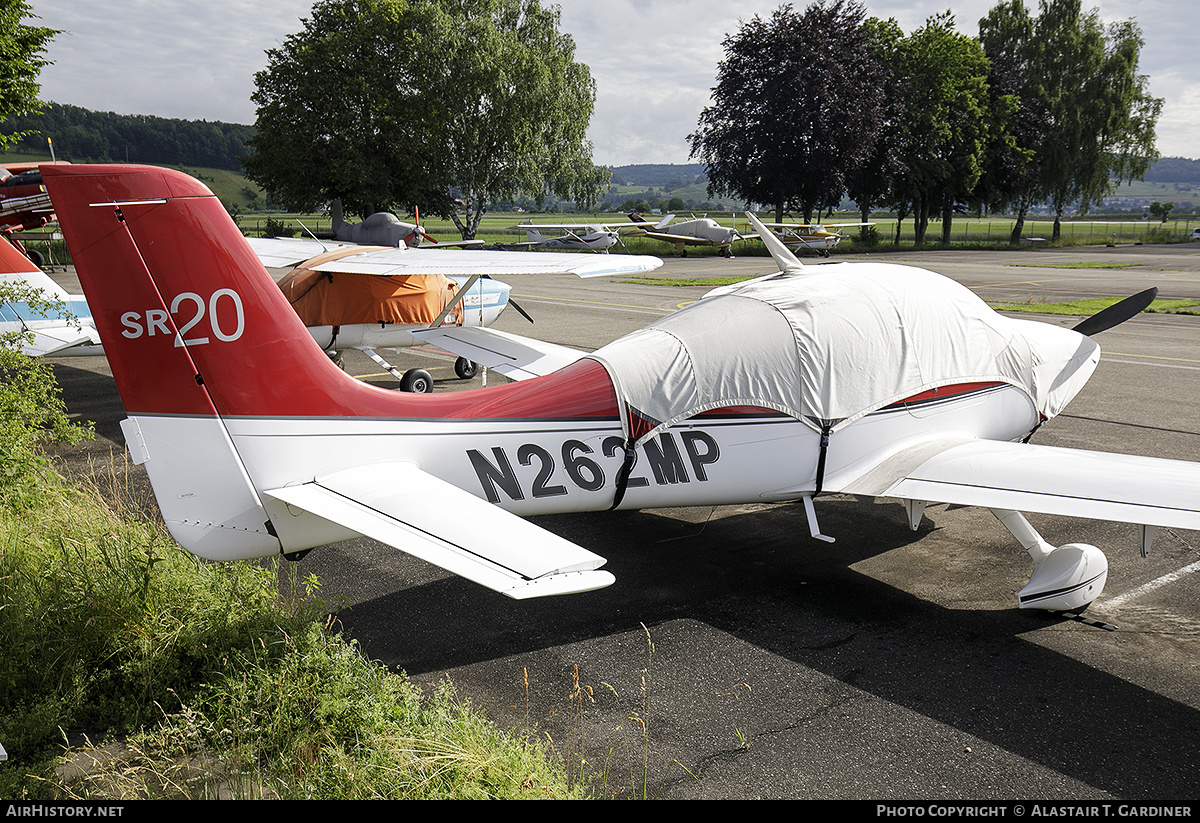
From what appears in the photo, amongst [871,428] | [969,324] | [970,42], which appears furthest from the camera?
[970,42]

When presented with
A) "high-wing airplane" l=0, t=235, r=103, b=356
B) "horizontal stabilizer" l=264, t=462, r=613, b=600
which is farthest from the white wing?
"horizontal stabilizer" l=264, t=462, r=613, b=600

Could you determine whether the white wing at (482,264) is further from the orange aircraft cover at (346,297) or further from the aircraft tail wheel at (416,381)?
the aircraft tail wheel at (416,381)

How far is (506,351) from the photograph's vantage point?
10.2 meters

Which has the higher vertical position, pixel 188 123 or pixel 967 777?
pixel 188 123

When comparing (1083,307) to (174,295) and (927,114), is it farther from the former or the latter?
(927,114)

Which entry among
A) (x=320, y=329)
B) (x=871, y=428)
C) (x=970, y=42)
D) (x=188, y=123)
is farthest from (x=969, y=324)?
(x=188, y=123)

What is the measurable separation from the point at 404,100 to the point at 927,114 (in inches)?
1627

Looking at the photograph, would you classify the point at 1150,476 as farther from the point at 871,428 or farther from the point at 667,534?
the point at 667,534

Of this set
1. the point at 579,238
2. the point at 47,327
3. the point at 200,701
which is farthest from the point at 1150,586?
the point at 579,238

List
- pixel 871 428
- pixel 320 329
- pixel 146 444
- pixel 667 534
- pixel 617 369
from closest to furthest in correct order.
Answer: pixel 146 444
pixel 617 369
pixel 871 428
pixel 667 534
pixel 320 329

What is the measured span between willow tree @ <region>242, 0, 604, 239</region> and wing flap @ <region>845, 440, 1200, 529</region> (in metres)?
49.6

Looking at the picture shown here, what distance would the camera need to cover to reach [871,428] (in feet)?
20.6

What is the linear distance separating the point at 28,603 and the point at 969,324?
24.7 feet

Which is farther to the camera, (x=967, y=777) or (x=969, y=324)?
(x=969, y=324)
